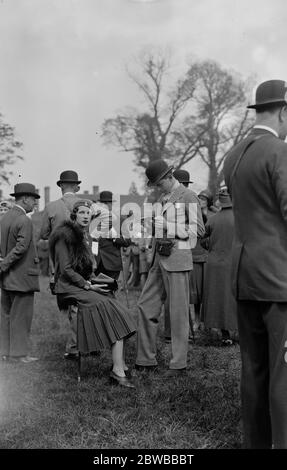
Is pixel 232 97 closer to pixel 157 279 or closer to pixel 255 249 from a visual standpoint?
pixel 157 279

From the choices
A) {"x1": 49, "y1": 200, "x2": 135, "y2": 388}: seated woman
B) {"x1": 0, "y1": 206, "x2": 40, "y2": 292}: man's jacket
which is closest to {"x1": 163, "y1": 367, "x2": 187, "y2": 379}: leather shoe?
{"x1": 49, "y1": 200, "x2": 135, "y2": 388}: seated woman

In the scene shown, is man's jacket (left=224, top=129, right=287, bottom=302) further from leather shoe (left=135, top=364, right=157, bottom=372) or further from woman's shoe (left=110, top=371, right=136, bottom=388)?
leather shoe (left=135, top=364, right=157, bottom=372)

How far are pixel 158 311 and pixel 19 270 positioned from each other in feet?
6.07

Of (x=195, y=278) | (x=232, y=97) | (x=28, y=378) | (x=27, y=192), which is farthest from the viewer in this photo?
(x=232, y=97)

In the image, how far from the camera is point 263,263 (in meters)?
3.29

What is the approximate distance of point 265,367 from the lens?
344cm

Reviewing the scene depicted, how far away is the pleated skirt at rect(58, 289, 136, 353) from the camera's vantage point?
5.73 meters

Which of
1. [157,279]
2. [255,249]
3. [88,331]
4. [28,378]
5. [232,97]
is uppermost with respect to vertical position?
[232,97]

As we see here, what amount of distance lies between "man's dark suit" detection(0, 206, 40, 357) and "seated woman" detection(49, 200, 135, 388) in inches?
31.2

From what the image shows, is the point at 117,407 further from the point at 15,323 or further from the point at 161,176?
the point at 15,323

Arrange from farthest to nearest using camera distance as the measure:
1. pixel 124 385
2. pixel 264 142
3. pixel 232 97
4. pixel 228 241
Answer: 1. pixel 232 97
2. pixel 228 241
3. pixel 124 385
4. pixel 264 142

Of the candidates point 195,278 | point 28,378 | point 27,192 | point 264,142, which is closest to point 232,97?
point 195,278

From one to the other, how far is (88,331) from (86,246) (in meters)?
1.00

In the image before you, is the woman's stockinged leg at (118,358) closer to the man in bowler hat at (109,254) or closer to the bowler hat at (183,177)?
the bowler hat at (183,177)
